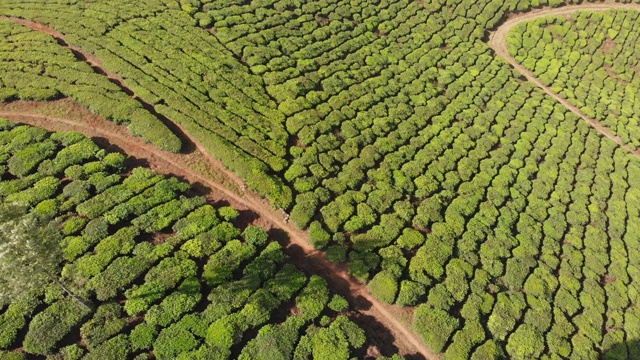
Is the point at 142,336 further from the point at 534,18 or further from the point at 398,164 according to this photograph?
the point at 534,18

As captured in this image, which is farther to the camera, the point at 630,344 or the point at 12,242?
the point at 630,344

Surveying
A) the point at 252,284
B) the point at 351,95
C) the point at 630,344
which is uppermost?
the point at 351,95

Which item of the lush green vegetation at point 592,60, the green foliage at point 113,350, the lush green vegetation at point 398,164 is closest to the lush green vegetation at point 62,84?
the lush green vegetation at point 398,164

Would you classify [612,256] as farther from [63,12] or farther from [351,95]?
[63,12]

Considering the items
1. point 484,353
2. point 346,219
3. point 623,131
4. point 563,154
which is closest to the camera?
point 484,353

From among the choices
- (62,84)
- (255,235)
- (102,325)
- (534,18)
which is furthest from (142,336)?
A: (534,18)

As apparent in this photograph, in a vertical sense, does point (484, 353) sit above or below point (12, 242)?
below

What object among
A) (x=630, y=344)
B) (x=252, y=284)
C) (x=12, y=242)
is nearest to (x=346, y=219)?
(x=252, y=284)

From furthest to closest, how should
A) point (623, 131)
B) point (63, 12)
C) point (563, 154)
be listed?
point (623, 131) → point (563, 154) → point (63, 12)
